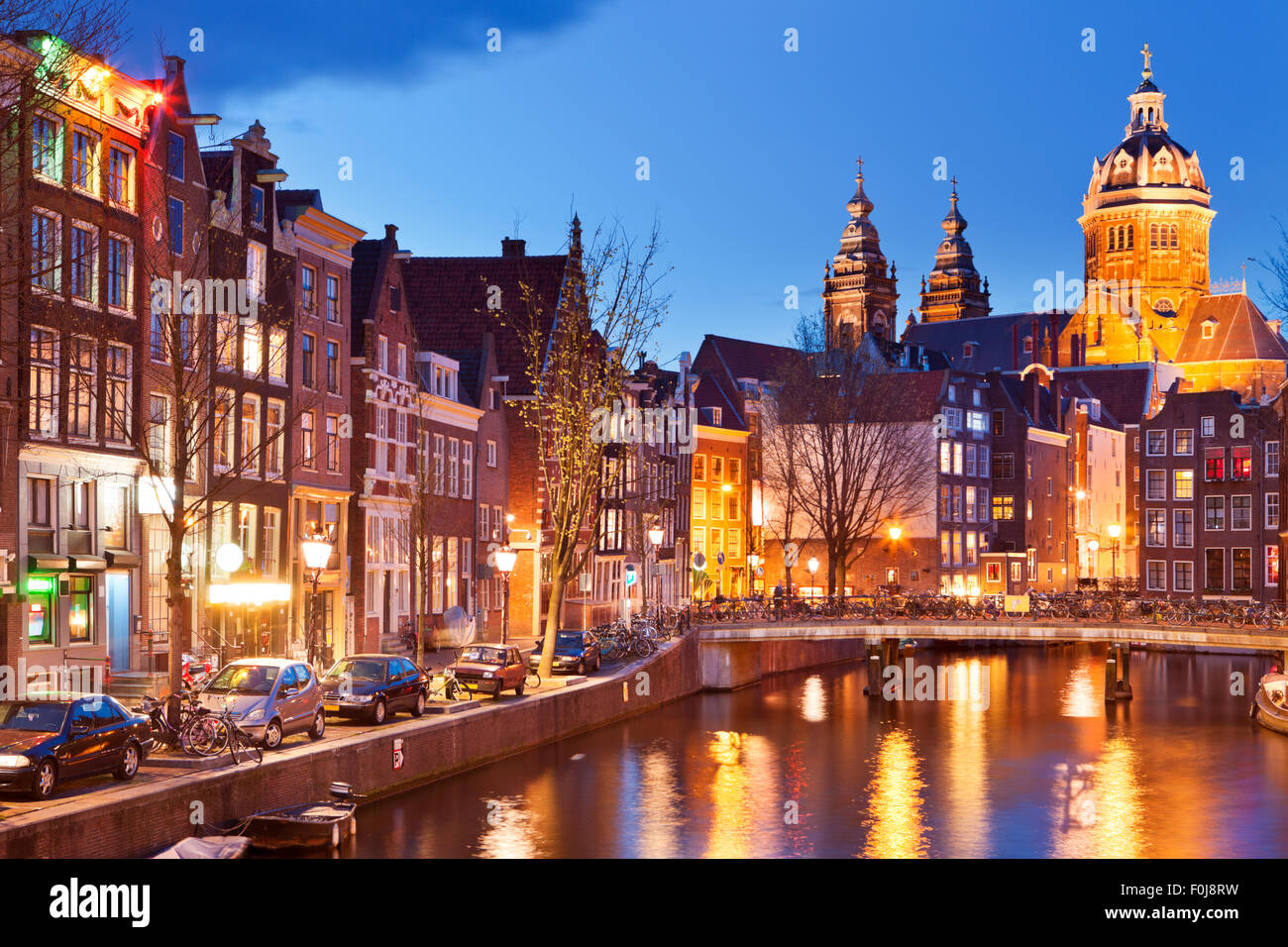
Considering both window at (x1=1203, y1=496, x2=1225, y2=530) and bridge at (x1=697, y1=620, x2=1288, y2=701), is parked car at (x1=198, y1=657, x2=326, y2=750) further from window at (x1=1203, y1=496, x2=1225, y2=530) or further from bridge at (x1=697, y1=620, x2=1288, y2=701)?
window at (x1=1203, y1=496, x2=1225, y2=530)

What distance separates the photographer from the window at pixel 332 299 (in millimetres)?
56875

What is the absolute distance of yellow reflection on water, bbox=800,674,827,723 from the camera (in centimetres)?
6521

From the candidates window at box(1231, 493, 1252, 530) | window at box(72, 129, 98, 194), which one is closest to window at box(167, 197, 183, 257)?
window at box(72, 129, 98, 194)

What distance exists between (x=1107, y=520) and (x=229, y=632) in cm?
9687

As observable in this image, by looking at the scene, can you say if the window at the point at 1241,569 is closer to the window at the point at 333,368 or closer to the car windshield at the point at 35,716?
the window at the point at 333,368

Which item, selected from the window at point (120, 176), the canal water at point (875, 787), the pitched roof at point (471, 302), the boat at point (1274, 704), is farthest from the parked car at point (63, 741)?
the pitched roof at point (471, 302)

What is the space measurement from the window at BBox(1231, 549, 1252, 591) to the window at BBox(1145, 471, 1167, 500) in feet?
21.3

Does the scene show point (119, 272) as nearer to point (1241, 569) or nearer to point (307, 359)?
point (307, 359)

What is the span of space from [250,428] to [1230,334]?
438 feet

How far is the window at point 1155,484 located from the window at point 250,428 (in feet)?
255

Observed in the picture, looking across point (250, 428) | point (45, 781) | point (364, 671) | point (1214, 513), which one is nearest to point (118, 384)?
point (250, 428)

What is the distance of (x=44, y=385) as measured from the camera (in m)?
41.4
